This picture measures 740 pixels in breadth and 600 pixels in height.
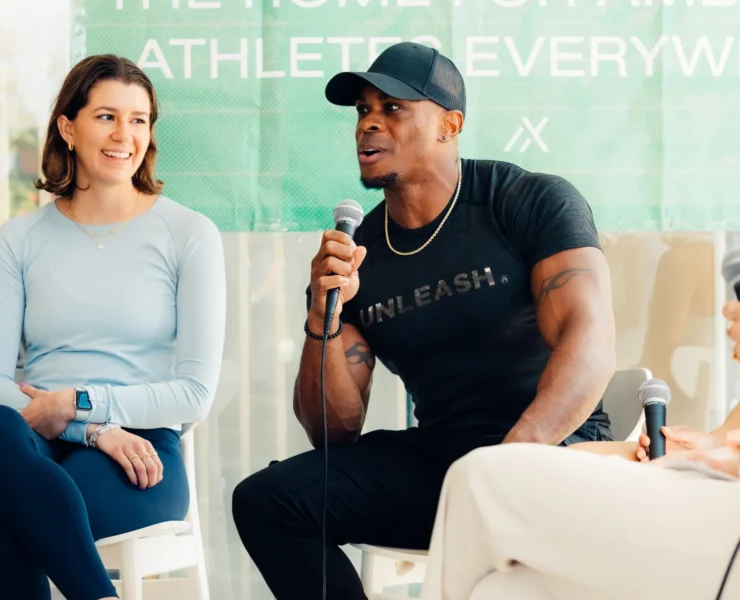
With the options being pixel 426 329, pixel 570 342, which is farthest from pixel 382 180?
pixel 570 342

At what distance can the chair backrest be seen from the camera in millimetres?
2006

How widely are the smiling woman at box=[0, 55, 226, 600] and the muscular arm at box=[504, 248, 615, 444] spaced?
0.71 metres

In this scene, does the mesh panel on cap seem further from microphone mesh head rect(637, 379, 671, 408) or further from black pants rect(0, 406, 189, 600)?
black pants rect(0, 406, 189, 600)

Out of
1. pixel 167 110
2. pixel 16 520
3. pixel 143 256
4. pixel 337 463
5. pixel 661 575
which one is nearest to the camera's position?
pixel 661 575

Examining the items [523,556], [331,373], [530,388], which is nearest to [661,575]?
[523,556]

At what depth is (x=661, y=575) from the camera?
992 mm

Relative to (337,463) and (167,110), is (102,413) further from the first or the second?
(167,110)

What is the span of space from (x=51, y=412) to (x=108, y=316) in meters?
0.25

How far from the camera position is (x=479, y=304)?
6.14 feet

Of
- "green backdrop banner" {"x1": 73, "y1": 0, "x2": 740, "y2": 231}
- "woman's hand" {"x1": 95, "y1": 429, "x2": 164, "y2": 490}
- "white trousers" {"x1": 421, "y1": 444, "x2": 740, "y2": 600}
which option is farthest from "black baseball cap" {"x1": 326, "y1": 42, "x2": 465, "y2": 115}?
"white trousers" {"x1": 421, "y1": 444, "x2": 740, "y2": 600}

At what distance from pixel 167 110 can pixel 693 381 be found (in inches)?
60.3

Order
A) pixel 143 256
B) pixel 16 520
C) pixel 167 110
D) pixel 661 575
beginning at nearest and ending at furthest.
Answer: pixel 661 575
pixel 16 520
pixel 143 256
pixel 167 110

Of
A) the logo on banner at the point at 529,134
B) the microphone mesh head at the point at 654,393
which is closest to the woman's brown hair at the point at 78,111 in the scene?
the logo on banner at the point at 529,134

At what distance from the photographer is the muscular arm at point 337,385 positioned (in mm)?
1946
